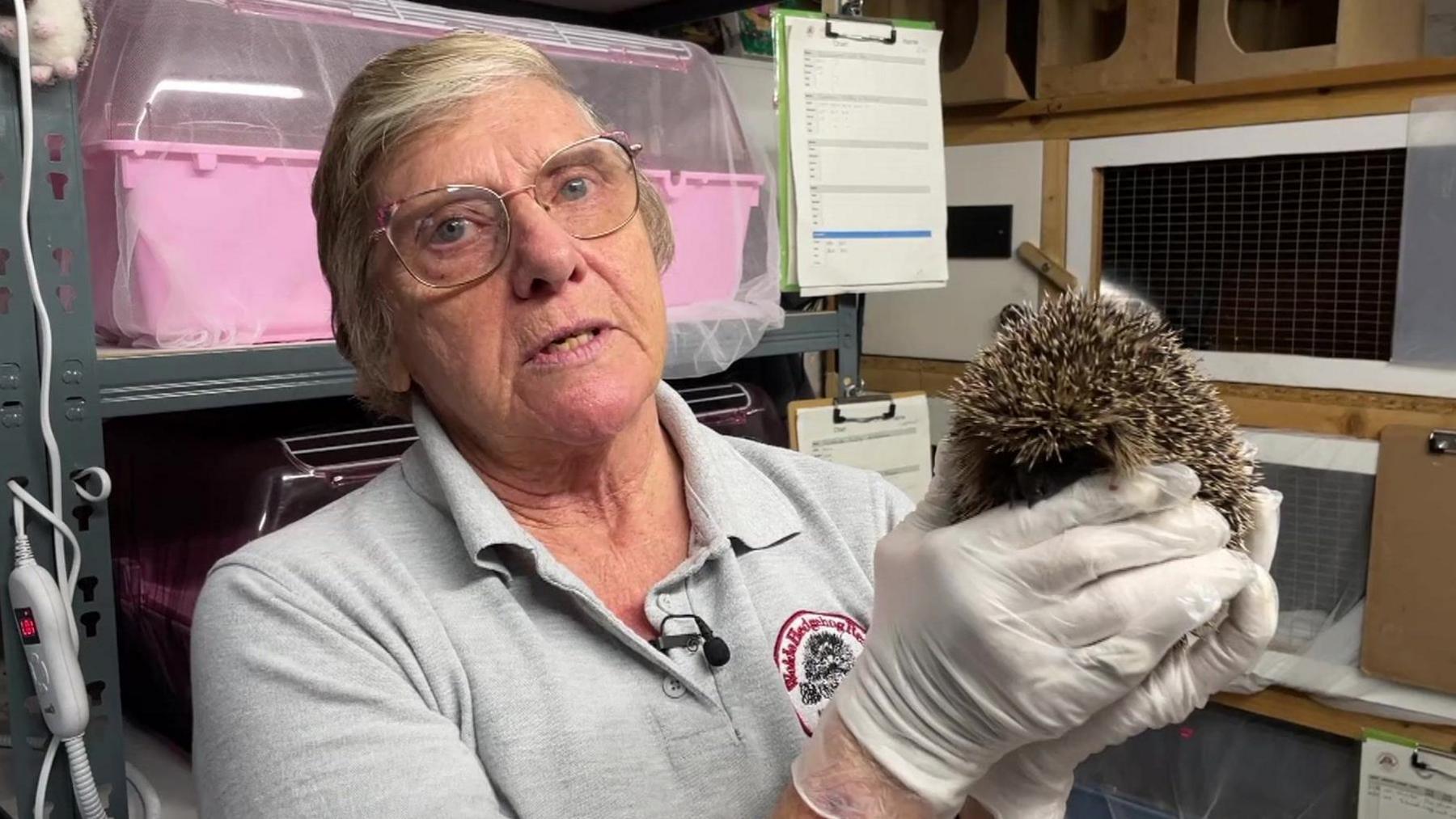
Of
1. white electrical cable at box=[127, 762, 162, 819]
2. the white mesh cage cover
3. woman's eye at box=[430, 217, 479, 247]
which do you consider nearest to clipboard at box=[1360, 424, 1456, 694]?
the white mesh cage cover

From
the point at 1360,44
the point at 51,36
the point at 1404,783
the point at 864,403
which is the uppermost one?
the point at 1360,44

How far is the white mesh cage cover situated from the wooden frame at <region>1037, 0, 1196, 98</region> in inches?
51.0

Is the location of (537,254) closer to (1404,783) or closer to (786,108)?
(786,108)

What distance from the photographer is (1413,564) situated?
208 cm

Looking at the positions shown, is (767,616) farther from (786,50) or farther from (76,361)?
(786,50)

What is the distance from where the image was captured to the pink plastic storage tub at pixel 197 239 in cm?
116

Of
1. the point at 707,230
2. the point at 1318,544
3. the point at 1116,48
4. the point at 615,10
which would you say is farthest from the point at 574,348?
the point at 1116,48

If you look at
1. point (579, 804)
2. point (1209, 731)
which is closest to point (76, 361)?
point (579, 804)

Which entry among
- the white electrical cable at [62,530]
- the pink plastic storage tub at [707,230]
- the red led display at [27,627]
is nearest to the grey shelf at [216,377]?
the white electrical cable at [62,530]

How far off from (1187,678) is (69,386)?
1.11 m

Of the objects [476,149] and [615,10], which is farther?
[615,10]

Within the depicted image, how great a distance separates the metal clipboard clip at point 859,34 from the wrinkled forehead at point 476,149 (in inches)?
35.1

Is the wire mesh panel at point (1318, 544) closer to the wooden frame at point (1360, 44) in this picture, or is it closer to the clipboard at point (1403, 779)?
the clipboard at point (1403, 779)

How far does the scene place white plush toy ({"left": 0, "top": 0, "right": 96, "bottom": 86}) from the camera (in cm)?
101
